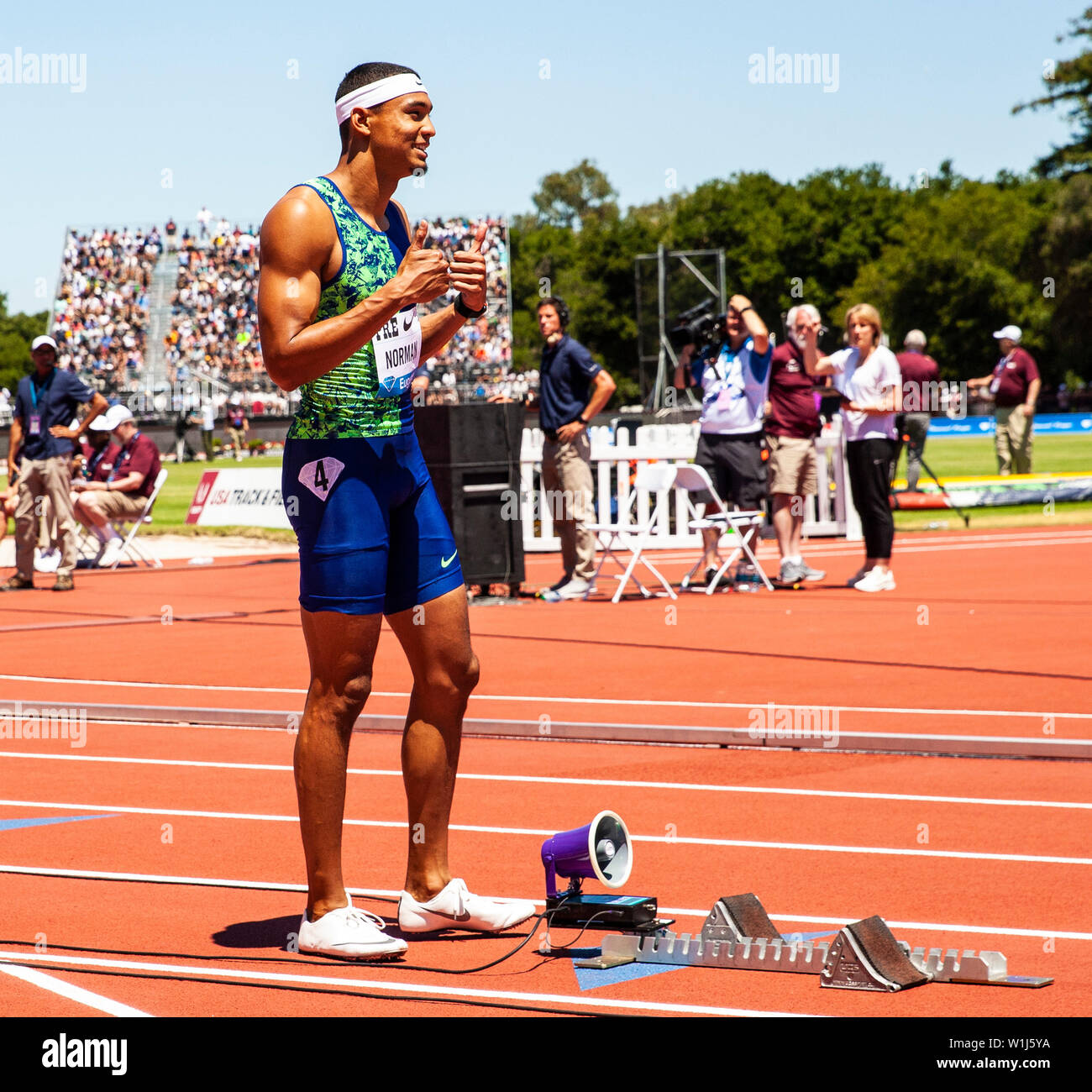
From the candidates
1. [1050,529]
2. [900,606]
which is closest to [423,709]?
[900,606]

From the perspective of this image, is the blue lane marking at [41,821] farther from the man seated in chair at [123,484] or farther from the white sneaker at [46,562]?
the white sneaker at [46,562]

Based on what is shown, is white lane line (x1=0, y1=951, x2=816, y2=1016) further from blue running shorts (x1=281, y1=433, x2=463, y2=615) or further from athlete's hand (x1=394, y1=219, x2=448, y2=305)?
athlete's hand (x1=394, y1=219, x2=448, y2=305)

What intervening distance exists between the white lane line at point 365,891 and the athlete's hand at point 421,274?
1.90 metres

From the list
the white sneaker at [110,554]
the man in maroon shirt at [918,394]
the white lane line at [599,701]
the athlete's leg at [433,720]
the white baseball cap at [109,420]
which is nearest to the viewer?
the athlete's leg at [433,720]

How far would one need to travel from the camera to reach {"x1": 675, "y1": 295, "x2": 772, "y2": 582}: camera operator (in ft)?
48.4

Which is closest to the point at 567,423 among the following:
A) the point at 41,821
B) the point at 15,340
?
the point at 41,821

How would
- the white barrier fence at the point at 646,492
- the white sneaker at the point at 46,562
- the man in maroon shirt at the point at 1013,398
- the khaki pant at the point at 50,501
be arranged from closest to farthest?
the khaki pant at the point at 50,501
the white barrier fence at the point at 646,492
the white sneaker at the point at 46,562
the man in maroon shirt at the point at 1013,398

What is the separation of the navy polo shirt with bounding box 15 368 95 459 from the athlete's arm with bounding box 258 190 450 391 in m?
12.3

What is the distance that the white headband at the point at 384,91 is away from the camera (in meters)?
4.90

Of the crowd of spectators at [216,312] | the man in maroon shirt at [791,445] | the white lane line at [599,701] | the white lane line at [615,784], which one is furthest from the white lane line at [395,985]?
the crowd of spectators at [216,312]

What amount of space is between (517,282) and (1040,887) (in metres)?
128

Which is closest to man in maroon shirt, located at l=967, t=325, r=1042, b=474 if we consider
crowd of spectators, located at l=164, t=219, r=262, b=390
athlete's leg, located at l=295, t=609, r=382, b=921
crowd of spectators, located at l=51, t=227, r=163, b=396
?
athlete's leg, located at l=295, t=609, r=382, b=921

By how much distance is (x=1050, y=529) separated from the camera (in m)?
21.5
